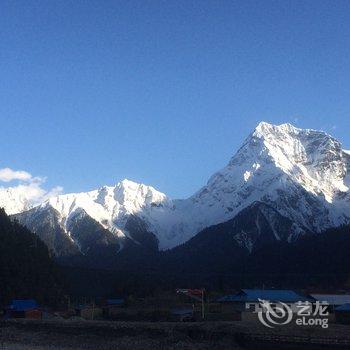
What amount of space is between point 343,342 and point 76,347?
104 ft

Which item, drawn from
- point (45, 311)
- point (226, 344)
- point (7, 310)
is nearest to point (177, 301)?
point (45, 311)

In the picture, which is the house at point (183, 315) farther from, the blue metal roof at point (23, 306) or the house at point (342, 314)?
the blue metal roof at point (23, 306)

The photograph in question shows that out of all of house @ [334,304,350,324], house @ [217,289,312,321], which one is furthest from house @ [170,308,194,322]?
house @ [334,304,350,324]

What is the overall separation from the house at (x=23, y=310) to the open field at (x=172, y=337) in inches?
909

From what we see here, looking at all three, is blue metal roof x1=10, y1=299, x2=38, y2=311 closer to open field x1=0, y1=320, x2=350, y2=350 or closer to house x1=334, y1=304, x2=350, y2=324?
open field x1=0, y1=320, x2=350, y2=350

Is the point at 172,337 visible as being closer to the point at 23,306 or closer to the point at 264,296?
the point at 264,296

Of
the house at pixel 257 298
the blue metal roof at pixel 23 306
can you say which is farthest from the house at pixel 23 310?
the house at pixel 257 298

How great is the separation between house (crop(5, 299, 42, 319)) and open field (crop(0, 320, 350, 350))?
23.1 m

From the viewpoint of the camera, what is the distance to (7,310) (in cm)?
11531

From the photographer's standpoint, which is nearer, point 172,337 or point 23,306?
point 172,337

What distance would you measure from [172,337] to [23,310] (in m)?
51.7

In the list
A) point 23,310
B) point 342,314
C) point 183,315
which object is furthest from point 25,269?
point 342,314

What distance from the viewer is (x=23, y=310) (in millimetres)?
111125

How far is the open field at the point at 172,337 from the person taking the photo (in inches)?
2402
